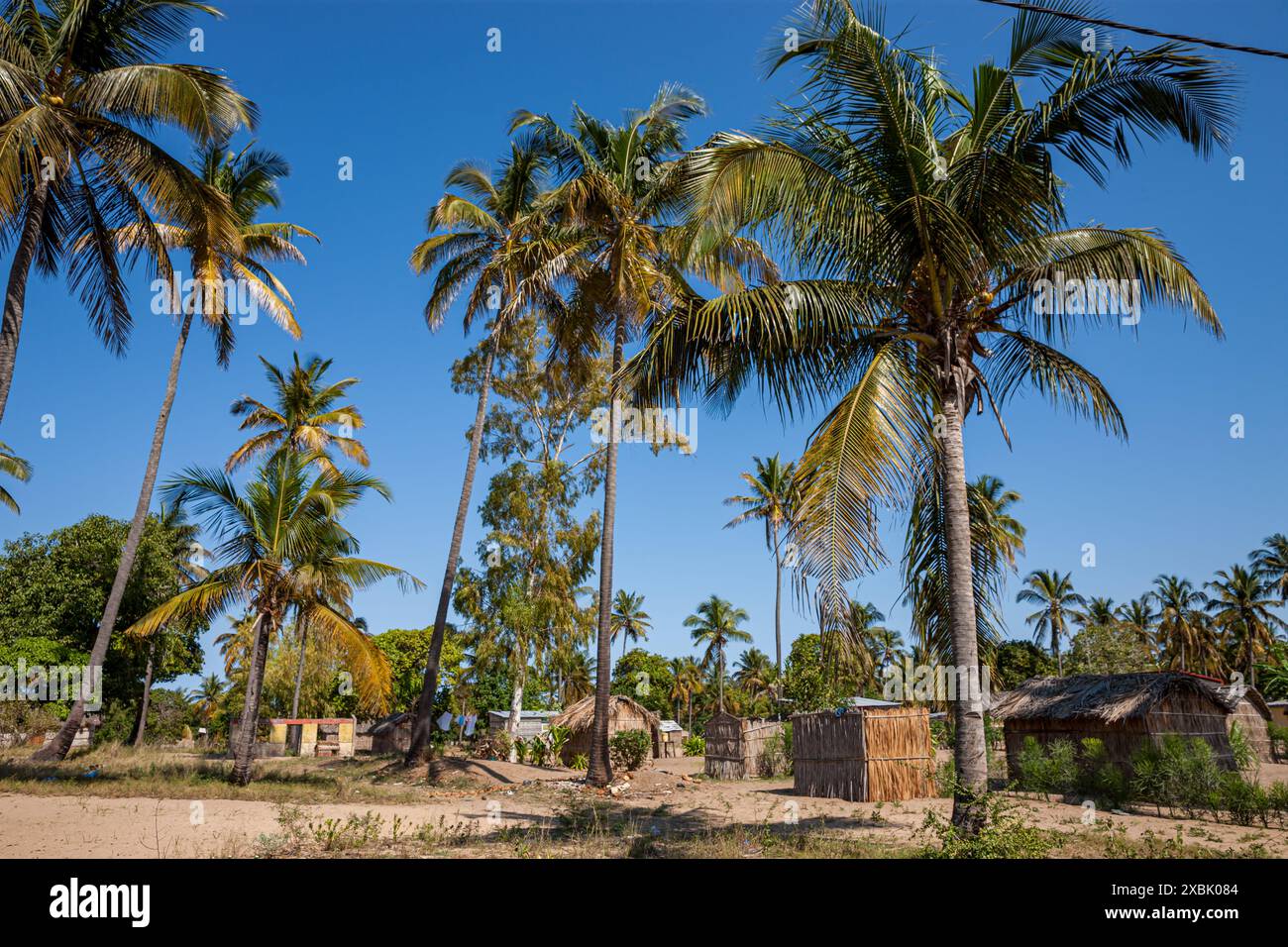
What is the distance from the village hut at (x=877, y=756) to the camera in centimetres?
1905

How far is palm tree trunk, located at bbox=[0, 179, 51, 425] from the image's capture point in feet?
35.4

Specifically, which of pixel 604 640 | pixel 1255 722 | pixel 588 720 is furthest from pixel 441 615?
pixel 1255 722

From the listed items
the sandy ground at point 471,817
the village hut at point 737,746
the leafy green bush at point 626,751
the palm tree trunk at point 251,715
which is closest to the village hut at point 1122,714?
the sandy ground at point 471,817

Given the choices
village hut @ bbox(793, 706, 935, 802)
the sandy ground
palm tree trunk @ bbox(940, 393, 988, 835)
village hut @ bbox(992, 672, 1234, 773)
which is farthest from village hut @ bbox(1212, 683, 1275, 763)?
palm tree trunk @ bbox(940, 393, 988, 835)

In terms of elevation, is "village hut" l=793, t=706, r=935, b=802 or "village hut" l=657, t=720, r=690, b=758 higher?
"village hut" l=793, t=706, r=935, b=802

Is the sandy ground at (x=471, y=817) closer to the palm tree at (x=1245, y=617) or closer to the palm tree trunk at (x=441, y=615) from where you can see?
the palm tree trunk at (x=441, y=615)

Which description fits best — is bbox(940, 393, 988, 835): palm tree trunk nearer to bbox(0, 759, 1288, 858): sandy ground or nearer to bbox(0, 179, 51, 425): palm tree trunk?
bbox(0, 759, 1288, 858): sandy ground

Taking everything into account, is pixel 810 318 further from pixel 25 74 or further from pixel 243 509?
pixel 243 509

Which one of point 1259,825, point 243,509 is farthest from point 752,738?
point 243,509

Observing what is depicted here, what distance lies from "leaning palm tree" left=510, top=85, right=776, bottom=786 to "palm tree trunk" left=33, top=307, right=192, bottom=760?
379 inches

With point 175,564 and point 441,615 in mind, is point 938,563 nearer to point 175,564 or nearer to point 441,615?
point 441,615

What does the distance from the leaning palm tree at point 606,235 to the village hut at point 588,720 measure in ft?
30.9
